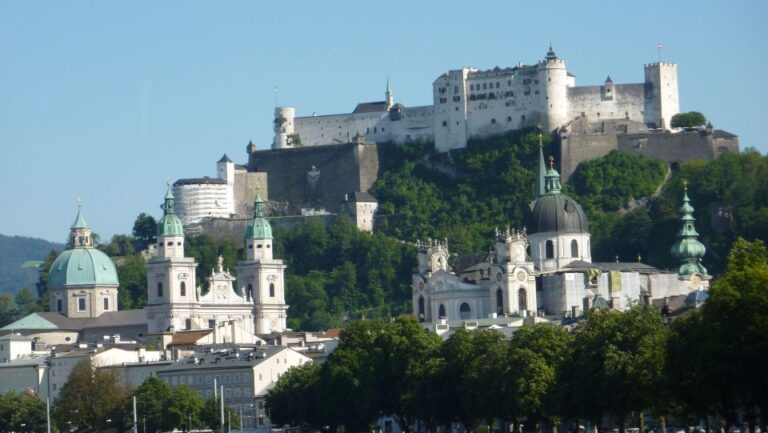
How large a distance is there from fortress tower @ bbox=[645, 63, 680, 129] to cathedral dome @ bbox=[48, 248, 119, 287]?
3640 cm

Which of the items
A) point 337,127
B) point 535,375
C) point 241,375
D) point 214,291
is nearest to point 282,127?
point 337,127

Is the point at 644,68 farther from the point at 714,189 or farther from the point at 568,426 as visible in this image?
the point at 568,426

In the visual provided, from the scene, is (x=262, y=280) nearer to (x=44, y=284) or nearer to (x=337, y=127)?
(x=44, y=284)

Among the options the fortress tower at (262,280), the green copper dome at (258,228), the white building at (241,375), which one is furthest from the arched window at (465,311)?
the green copper dome at (258,228)

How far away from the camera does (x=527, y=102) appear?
6196 inches

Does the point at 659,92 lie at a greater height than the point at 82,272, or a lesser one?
greater

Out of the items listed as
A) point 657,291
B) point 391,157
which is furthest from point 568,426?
point 391,157

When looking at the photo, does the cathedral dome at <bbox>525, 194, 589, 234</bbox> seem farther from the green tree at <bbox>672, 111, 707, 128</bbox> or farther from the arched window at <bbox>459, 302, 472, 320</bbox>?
the green tree at <bbox>672, 111, 707, 128</bbox>

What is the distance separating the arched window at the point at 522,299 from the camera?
118938 millimetres

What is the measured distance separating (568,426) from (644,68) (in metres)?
70.7

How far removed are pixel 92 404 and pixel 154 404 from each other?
5.06 metres

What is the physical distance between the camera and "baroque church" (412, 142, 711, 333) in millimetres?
118938

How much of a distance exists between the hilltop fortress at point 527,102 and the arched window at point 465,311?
Result: 3613 centimetres

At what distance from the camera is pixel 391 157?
539 feet
